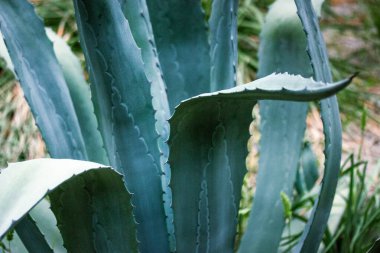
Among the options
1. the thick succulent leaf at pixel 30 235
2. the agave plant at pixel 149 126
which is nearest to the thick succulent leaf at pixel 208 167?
the agave plant at pixel 149 126

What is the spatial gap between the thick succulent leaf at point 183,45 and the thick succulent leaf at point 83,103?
177mm

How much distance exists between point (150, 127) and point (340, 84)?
1.60ft

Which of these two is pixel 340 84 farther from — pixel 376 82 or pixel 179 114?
pixel 376 82

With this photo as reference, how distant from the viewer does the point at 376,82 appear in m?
3.33

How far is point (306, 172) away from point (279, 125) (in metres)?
0.39

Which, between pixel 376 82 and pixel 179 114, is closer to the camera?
pixel 179 114

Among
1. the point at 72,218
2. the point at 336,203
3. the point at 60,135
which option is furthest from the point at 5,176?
the point at 336,203

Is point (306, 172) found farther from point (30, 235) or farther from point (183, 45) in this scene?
point (30, 235)

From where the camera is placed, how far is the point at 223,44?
4.58 ft

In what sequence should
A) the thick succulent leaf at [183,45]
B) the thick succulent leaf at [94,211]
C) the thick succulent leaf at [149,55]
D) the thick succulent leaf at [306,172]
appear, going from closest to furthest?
the thick succulent leaf at [94,211] < the thick succulent leaf at [149,55] < the thick succulent leaf at [183,45] < the thick succulent leaf at [306,172]

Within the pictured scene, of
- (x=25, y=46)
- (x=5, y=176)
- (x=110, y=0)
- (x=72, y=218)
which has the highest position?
(x=110, y=0)

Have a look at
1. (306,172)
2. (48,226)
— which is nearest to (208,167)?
(48,226)

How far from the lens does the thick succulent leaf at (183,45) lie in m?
1.44

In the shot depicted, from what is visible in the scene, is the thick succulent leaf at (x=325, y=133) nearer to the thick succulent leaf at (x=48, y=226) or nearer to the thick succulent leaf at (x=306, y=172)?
the thick succulent leaf at (x=48, y=226)
